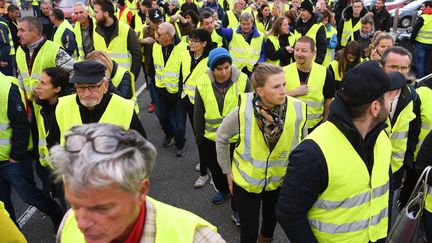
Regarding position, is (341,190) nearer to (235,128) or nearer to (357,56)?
(235,128)

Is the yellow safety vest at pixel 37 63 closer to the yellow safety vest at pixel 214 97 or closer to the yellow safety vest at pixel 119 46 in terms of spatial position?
the yellow safety vest at pixel 119 46

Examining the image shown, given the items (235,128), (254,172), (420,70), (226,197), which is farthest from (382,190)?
(420,70)

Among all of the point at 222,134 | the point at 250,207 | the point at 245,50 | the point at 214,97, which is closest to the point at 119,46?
the point at 245,50

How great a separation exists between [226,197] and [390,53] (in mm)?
2379

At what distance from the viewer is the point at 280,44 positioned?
6320mm

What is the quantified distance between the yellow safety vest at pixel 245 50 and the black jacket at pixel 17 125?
3.54 m

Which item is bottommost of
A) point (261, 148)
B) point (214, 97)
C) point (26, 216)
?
point (26, 216)

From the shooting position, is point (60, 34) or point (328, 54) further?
point (328, 54)

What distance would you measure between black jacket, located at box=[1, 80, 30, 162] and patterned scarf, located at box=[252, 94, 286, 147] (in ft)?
7.09

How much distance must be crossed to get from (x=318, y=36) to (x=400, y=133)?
12.3 ft

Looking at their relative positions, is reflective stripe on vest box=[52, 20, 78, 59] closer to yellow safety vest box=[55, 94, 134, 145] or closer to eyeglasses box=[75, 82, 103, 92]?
yellow safety vest box=[55, 94, 134, 145]

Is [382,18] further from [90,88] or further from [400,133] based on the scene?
[90,88]

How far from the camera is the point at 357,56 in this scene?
4.82m

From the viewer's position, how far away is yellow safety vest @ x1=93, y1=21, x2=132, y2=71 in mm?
5566
